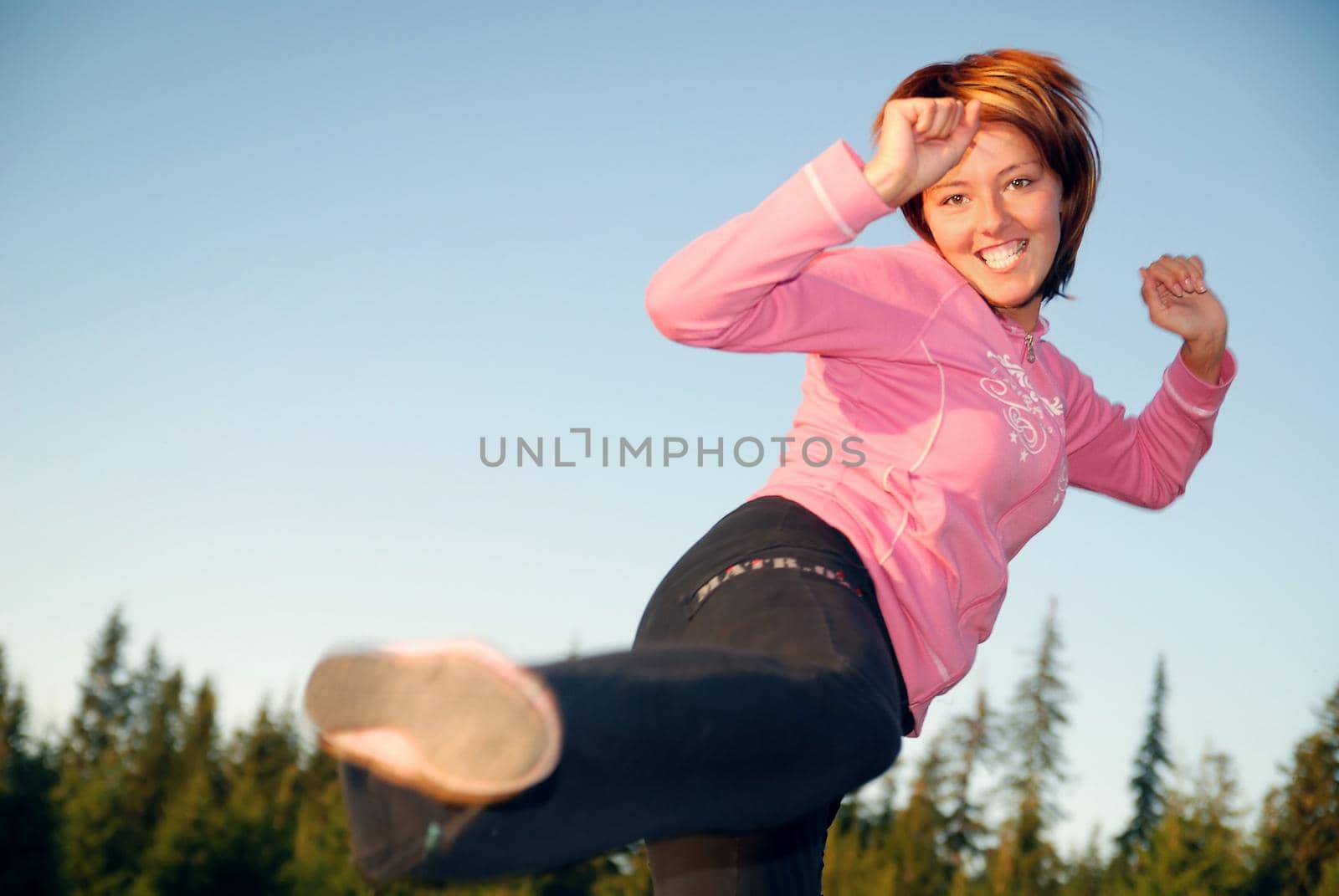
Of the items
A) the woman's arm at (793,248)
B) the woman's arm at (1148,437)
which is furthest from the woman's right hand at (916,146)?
the woman's arm at (1148,437)

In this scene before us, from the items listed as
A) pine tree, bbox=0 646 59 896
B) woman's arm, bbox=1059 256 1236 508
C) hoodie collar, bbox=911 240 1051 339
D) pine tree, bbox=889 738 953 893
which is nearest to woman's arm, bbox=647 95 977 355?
hoodie collar, bbox=911 240 1051 339

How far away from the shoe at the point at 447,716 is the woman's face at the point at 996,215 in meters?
1.86

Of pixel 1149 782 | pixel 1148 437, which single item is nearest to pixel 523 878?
pixel 1148 437

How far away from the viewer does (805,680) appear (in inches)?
74.9

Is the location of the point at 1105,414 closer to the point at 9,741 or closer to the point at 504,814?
the point at 504,814

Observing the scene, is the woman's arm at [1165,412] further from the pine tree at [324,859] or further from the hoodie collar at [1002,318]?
the pine tree at [324,859]

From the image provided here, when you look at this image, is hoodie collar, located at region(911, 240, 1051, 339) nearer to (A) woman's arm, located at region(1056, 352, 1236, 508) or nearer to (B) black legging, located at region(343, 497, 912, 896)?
(A) woman's arm, located at region(1056, 352, 1236, 508)

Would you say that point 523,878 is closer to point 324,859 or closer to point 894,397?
point 894,397

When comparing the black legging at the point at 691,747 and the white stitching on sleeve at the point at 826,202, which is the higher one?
the white stitching on sleeve at the point at 826,202

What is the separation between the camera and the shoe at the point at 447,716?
1645 millimetres

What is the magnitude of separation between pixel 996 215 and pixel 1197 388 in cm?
118

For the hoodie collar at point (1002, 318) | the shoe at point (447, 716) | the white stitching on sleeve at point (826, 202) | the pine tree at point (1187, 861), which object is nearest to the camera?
the shoe at point (447, 716)

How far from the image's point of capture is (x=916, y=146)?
7.97 ft

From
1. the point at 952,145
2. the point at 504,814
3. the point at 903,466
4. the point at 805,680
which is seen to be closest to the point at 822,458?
the point at 903,466
